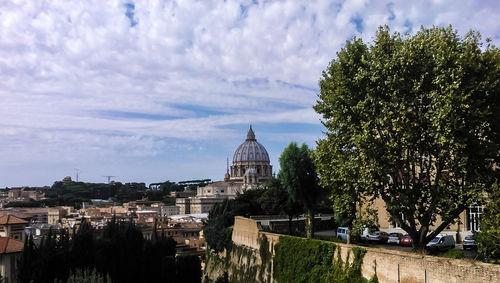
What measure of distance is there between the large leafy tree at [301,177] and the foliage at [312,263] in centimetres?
561

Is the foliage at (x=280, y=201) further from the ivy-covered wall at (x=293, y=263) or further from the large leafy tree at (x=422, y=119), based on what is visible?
the large leafy tree at (x=422, y=119)

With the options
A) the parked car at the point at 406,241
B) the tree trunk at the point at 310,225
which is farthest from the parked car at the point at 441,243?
the tree trunk at the point at 310,225

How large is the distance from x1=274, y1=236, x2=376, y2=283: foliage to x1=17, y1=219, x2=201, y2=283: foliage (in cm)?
776

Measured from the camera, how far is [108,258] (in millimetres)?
23766

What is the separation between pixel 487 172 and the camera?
51.7ft

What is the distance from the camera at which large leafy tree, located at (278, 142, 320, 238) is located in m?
27.1

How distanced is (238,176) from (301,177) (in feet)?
444

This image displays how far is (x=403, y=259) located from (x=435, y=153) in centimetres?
414

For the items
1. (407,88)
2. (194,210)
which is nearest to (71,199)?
(194,210)

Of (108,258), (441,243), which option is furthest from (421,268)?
(108,258)

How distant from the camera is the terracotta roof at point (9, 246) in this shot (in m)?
23.4

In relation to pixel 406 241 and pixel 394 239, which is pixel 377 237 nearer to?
pixel 394 239

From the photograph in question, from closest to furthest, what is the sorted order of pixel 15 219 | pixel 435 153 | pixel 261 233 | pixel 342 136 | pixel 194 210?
pixel 435 153 → pixel 342 136 → pixel 261 233 → pixel 15 219 → pixel 194 210

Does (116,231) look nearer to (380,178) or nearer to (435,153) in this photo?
(380,178)
